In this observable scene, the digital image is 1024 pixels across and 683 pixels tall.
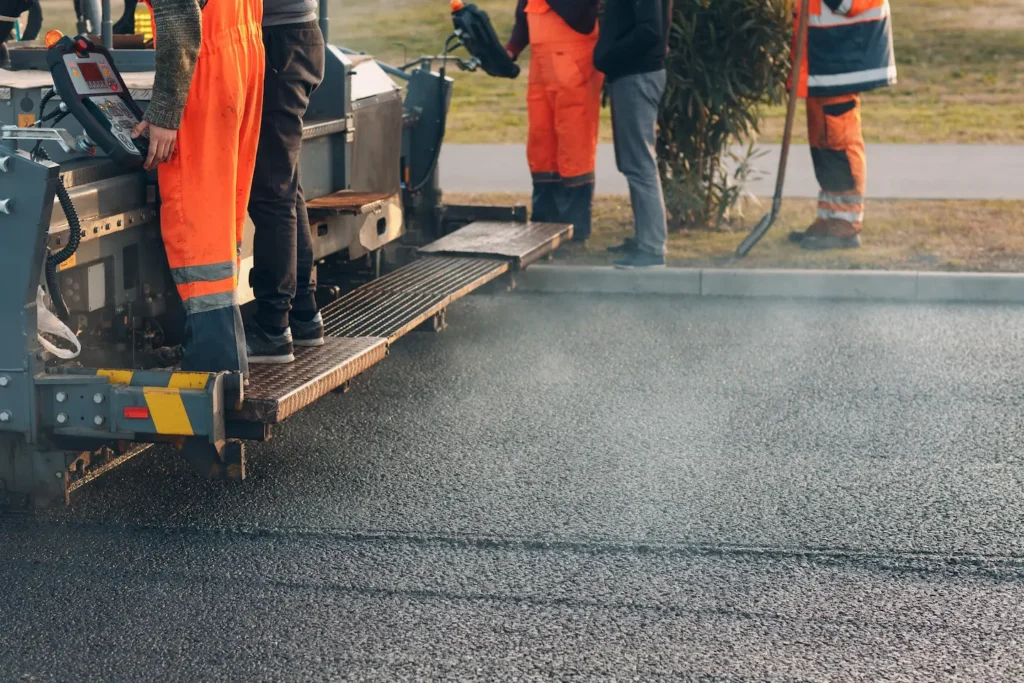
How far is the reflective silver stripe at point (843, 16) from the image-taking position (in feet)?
27.8

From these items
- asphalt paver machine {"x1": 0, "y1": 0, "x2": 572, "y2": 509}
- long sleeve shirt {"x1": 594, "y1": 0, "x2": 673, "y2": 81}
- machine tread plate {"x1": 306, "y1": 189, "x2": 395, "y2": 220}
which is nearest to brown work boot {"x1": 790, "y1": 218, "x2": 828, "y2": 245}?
long sleeve shirt {"x1": 594, "y1": 0, "x2": 673, "y2": 81}

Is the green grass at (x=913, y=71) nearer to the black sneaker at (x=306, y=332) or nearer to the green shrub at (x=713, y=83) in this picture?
the green shrub at (x=713, y=83)

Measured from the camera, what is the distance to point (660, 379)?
6242 mm

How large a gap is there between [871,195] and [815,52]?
222 centimetres

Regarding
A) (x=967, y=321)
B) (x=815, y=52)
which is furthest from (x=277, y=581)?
(x=815, y=52)

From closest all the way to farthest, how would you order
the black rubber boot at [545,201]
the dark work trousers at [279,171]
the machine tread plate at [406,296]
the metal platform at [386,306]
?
the metal platform at [386,306]
the dark work trousers at [279,171]
the machine tread plate at [406,296]
the black rubber boot at [545,201]

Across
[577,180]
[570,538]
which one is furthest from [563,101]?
[570,538]

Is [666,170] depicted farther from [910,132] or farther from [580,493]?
[910,132]

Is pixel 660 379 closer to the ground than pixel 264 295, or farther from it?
closer to the ground

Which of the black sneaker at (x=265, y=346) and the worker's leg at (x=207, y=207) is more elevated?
the worker's leg at (x=207, y=207)

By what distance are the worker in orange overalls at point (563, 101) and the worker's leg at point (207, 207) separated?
4044 millimetres

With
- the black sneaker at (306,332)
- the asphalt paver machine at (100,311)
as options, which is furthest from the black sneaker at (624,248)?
the black sneaker at (306,332)

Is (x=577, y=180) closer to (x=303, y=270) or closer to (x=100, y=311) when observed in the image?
(x=303, y=270)

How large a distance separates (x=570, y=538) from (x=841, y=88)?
5.00 meters
